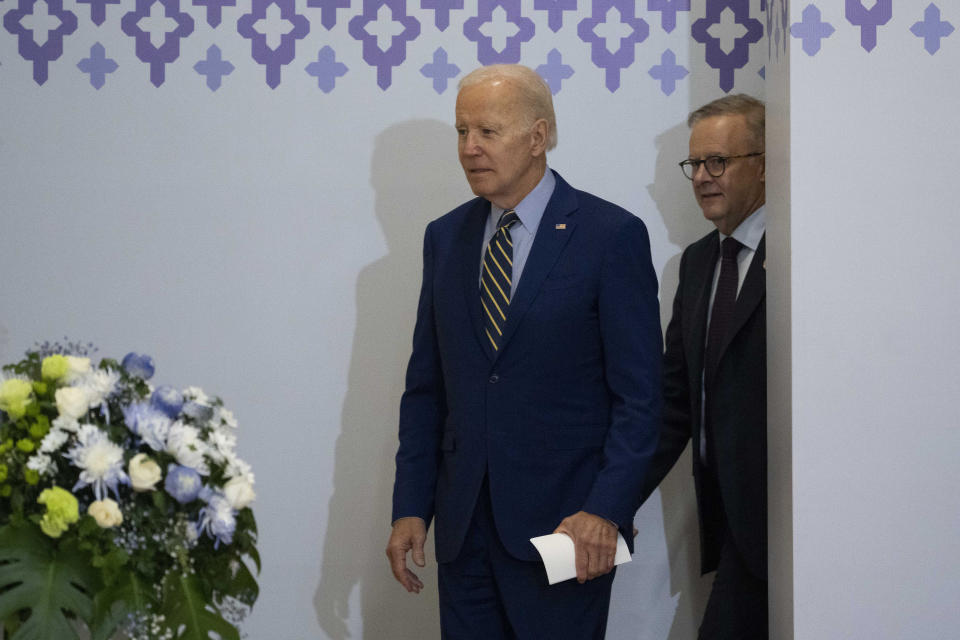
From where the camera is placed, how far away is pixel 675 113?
134 inches

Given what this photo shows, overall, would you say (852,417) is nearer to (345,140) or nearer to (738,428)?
(738,428)

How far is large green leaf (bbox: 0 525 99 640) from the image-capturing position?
1.72 metres

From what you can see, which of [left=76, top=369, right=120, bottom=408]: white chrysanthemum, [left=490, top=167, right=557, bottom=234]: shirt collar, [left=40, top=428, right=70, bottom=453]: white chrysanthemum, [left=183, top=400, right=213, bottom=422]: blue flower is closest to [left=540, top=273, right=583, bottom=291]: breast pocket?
[left=490, top=167, right=557, bottom=234]: shirt collar

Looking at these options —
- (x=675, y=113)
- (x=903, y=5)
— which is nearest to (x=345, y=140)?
(x=675, y=113)

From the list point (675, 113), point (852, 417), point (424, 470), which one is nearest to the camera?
point (852, 417)

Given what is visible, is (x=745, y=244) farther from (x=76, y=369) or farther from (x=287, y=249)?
(x=76, y=369)

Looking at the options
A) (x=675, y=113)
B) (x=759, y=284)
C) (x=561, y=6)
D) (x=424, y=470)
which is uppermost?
(x=561, y=6)

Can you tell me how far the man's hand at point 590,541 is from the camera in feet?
8.38

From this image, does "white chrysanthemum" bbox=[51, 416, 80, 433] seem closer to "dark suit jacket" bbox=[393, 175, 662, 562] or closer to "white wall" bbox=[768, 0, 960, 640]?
"dark suit jacket" bbox=[393, 175, 662, 562]

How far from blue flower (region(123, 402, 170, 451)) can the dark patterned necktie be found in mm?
1551

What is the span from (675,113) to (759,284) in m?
0.69

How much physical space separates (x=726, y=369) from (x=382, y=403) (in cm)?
107

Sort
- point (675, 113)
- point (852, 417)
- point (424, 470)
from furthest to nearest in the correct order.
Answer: point (675, 113) → point (424, 470) → point (852, 417)

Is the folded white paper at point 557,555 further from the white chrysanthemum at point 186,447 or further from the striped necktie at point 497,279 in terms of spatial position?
the white chrysanthemum at point 186,447
